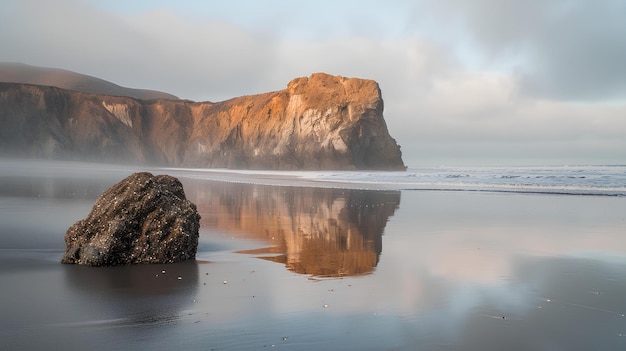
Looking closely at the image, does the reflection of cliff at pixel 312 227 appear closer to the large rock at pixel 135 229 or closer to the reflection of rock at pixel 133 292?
the large rock at pixel 135 229

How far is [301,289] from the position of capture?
6609 millimetres

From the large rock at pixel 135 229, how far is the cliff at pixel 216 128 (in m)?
78.9

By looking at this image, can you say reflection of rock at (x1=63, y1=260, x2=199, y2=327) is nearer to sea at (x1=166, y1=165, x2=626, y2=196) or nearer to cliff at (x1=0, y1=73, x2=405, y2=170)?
sea at (x1=166, y1=165, x2=626, y2=196)

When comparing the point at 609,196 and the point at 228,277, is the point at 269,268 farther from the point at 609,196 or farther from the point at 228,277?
the point at 609,196

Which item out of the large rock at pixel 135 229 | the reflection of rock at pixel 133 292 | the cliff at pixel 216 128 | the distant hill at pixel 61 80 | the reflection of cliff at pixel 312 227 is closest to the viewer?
the reflection of rock at pixel 133 292

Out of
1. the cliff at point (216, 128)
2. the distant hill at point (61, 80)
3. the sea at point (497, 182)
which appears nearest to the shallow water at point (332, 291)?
the sea at point (497, 182)

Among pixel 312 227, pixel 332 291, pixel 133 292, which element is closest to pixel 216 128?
pixel 312 227

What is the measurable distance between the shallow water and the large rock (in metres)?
0.30

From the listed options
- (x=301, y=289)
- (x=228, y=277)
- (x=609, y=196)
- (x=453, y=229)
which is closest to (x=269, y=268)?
(x=228, y=277)

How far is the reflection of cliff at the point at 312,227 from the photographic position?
8484 millimetres

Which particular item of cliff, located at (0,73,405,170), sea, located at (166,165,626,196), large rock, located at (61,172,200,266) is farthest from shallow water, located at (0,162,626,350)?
cliff, located at (0,73,405,170)

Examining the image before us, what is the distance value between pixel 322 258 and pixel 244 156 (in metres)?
97.1

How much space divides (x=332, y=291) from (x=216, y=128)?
366 feet

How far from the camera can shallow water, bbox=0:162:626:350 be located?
4770mm
